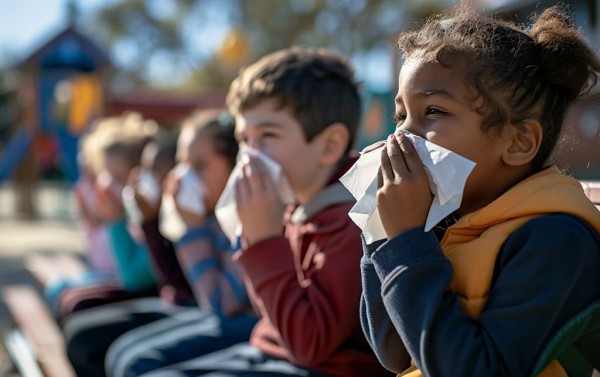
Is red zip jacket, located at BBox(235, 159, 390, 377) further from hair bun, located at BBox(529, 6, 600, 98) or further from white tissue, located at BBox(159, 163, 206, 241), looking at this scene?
white tissue, located at BBox(159, 163, 206, 241)

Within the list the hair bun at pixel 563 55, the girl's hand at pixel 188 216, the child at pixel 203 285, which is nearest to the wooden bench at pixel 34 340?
the child at pixel 203 285

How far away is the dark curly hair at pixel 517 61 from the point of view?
1.39 metres

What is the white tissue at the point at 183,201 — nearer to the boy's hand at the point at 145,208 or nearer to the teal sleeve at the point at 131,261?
the boy's hand at the point at 145,208

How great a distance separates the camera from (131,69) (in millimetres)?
40719

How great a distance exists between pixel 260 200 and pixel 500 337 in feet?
2.92

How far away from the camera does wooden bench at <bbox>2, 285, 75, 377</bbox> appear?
3.06 meters

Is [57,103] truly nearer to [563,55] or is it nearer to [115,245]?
[115,245]

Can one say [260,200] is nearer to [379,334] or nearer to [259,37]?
[379,334]

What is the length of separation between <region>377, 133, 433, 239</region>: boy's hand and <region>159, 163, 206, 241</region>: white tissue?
1741 millimetres

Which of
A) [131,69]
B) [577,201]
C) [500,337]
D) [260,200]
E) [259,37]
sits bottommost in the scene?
[500,337]

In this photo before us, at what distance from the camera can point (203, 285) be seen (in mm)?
2746

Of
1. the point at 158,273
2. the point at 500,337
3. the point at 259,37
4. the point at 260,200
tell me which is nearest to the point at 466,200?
the point at 500,337

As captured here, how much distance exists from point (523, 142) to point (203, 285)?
1.60 metres

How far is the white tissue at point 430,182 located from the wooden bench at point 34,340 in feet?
6.14
